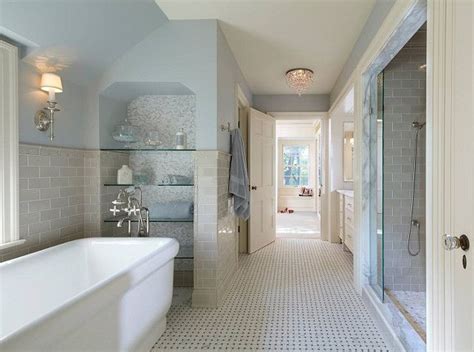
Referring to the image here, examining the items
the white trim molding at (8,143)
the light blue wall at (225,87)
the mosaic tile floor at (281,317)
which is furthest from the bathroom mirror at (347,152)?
the white trim molding at (8,143)

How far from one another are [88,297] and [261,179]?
330 cm

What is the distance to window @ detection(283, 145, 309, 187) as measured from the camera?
8.75 meters

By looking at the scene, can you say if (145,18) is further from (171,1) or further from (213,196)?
(213,196)

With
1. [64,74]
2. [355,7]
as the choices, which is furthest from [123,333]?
[355,7]

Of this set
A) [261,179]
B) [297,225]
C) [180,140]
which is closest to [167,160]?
[180,140]

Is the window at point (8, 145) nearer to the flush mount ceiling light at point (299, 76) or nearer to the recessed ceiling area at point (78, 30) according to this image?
the recessed ceiling area at point (78, 30)

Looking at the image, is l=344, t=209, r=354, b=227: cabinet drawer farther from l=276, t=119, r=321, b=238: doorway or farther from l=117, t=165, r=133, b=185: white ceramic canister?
l=276, t=119, r=321, b=238: doorway

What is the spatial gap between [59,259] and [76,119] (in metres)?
1.26

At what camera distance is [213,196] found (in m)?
2.50

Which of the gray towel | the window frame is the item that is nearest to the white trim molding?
the gray towel

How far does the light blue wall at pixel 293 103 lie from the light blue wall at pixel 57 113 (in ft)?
9.49

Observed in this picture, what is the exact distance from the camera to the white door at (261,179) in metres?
4.12

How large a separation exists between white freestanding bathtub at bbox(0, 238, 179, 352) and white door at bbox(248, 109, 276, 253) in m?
2.17

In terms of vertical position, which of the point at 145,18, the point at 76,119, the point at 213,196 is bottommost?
the point at 213,196
